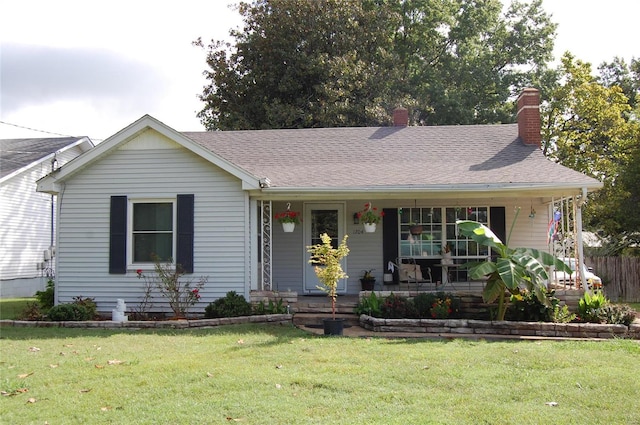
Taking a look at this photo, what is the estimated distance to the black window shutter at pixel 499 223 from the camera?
45.3ft

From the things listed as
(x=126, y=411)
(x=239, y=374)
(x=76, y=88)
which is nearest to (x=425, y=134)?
(x=76, y=88)

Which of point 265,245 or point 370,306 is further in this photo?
point 265,245

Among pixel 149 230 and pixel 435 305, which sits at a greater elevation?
pixel 149 230

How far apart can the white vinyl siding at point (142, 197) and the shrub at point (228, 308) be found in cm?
58

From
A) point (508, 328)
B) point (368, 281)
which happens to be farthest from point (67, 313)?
point (508, 328)

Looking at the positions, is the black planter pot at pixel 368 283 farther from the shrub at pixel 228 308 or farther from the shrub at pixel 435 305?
the shrub at pixel 228 308

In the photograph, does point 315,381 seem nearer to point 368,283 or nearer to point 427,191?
point 427,191

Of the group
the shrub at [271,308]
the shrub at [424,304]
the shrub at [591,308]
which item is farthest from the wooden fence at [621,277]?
the shrub at [271,308]

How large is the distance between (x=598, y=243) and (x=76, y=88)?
800 inches

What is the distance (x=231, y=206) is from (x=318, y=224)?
2.75 m

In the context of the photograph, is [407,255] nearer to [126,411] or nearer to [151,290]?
[151,290]

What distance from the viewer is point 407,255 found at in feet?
46.1

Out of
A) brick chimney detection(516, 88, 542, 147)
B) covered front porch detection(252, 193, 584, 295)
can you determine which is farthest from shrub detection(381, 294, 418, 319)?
brick chimney detection(516, 88, 542, 147)

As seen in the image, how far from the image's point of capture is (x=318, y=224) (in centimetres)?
1435
